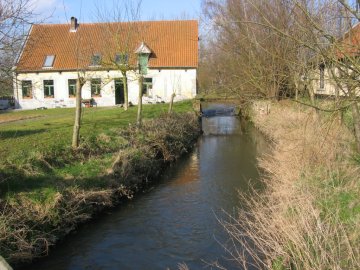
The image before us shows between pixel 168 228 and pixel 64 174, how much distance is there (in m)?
3.13

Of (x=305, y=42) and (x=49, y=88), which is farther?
(x=49, y=88)

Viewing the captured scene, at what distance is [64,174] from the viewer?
11469 mm

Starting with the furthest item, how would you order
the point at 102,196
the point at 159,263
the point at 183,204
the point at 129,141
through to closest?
the point at 129,141 < the point at 183,204 < the point at 102,196 < the point at 159,263

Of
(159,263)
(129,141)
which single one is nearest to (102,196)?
(159,263)

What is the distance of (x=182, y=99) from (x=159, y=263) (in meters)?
30.5

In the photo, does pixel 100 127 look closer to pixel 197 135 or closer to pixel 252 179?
pixel 252 179

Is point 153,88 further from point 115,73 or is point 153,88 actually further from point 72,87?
point 72,87

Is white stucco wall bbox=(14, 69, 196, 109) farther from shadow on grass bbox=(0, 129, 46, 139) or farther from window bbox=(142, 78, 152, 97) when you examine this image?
shadow on grass bbox=(0, 129, 46, 139)

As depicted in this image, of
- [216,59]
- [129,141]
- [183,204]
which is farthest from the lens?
[216,59]

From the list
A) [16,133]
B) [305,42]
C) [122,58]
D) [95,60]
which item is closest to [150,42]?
[95,60]

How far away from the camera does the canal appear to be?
8570 mm

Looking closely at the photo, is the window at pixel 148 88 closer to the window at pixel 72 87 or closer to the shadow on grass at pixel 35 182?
the window at pixel 72 87

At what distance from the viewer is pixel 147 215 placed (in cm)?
1129

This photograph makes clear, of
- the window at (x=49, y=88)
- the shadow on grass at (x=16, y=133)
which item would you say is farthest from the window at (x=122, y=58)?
the shadow on grass at (x=16, y=133)
